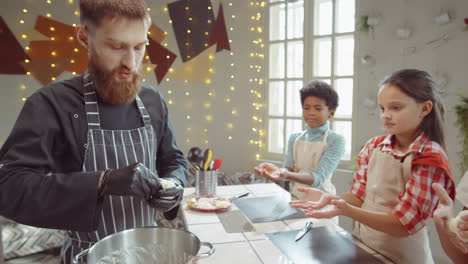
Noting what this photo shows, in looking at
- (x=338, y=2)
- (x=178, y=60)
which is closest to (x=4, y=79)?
(x=178, y=60)

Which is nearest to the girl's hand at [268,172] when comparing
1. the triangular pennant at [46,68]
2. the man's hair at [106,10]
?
the man's hair at [106,10]

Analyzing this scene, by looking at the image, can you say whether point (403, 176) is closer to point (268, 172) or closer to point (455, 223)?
point (455, 223)

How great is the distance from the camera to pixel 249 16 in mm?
3482

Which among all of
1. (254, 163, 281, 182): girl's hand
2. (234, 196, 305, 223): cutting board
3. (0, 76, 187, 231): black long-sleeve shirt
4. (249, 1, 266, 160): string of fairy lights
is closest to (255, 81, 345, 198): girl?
(254, 163, 281, 182): girl's hand

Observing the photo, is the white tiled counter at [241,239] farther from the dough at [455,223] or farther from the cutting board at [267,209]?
the dough at [455,223]

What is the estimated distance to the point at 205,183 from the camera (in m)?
1.79

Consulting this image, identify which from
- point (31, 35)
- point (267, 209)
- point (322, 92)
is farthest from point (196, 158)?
point (31, 35)

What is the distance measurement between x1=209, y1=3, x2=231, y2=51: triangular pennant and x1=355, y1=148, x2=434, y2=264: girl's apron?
2.41m

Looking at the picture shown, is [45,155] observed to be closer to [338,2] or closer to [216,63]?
[216,63]

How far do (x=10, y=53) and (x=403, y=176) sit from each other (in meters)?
3.31

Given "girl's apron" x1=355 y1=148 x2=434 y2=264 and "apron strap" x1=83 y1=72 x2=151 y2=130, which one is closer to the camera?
"apron strap" x1=83 y1=72 x2=151 y2=130

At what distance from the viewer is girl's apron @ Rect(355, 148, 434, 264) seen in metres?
1.27

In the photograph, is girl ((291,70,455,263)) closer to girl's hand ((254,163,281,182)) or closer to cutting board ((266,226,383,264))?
cutting board ((266,226,383,264))

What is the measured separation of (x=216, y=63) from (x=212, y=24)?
40cm
